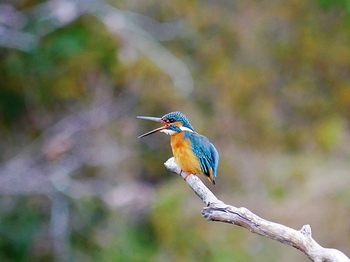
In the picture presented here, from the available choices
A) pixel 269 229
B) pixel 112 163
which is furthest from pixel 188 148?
pixel 112 163

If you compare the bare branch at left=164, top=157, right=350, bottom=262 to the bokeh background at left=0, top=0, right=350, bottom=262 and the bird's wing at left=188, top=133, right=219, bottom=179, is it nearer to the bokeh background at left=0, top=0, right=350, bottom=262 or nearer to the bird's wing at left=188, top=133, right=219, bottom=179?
the bird's wing at left=188, top=133, right=219, bottom=179

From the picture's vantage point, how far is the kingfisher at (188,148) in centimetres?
319

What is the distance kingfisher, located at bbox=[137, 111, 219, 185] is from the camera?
3.19m

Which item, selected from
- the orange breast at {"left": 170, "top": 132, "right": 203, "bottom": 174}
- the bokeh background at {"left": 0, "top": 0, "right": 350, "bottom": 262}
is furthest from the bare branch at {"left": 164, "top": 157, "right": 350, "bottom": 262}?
the bokeh background at {"left": 0, "top": 0, "right": 350, "bottom": 262}

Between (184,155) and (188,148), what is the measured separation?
5 centimetres

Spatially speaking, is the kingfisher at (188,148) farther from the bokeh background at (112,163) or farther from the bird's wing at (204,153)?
the bokeh background at (112,163)

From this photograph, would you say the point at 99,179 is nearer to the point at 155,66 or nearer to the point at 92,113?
the point at 92,113

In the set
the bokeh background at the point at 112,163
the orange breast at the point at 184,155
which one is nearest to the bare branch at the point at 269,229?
the orange breast at the point at 184,155

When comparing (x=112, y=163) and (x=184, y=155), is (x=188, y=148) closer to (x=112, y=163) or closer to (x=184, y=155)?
(x=184, y=155)

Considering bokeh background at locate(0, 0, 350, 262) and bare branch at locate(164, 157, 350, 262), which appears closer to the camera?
bare branch at locate(164, 157, 350, 262)

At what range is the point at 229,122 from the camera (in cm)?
1105

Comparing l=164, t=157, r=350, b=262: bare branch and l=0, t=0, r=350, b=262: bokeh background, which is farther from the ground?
l=0, t=0, r=350, b=262: bokeh background

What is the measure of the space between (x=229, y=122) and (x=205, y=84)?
825 mm

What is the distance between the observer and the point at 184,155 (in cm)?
321
